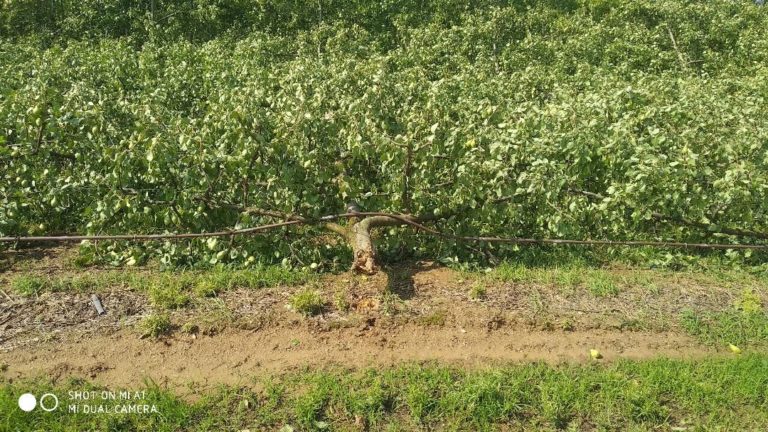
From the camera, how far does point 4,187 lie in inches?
218

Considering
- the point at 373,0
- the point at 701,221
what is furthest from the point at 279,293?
the point at 373,0

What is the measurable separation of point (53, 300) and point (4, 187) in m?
1.67

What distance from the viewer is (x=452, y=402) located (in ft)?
11.6

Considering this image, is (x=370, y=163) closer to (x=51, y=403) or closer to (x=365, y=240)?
(x=365, y=240)

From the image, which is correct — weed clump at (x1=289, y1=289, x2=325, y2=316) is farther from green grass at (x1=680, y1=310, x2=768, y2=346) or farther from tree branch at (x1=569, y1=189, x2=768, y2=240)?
green grass at (x1=680, y1=310, x2=768, y2=346)

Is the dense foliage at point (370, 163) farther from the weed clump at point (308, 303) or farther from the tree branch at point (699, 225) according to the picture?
the weed clump at point (308, 303)

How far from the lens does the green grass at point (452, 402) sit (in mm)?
3426

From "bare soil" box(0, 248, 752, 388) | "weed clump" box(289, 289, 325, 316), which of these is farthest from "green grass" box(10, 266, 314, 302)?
"weed clump" box(289, 289, 325, 316)

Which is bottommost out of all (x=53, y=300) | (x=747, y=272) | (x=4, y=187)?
(x=747, y=272)

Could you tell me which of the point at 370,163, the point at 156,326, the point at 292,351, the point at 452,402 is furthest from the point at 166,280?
the point at 452,402

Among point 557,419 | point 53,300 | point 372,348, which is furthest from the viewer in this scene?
point 53,300

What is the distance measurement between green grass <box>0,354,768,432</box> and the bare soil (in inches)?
6.7

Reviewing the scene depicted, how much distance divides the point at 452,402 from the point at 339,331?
37.7 inches

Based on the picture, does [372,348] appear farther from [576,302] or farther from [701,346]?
[701,346]
